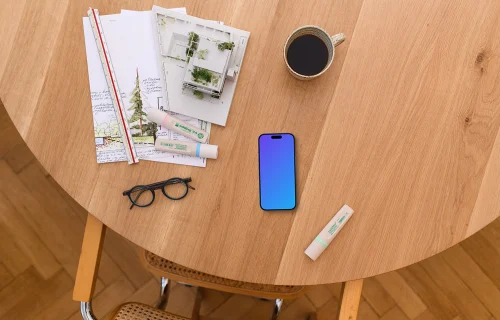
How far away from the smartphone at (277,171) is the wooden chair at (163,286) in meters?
0.24

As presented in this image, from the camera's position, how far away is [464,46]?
0.87 m

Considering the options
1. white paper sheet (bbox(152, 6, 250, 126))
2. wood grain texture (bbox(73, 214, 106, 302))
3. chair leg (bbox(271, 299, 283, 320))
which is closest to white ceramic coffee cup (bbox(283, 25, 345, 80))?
white paper sheet (bbox(152, 6, 250, 126))

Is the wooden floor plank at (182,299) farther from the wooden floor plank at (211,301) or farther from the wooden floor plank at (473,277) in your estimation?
the wooden floor plank at (473,277)

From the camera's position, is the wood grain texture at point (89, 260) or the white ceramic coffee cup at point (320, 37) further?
the wood grain texture at point (89, 260)

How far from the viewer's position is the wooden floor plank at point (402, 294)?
150 centimetres

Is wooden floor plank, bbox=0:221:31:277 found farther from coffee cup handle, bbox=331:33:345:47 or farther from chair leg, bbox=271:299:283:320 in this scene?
coffee cup handle, bbox=331:33:345:47

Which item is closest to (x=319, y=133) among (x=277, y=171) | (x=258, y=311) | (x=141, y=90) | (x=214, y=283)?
(x=277, y=171)

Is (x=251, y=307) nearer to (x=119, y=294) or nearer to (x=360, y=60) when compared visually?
(x=119, y=294)

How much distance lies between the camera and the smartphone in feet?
2.81

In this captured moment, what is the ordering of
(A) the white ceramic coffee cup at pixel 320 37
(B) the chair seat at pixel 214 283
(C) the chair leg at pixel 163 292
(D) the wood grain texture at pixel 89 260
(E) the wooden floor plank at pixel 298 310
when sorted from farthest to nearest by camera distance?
(E) the wooden floor plank at pixel 298 310 < (C) the chair leg at pixel 163 292 < (B) the chair seat at pixel 214 283 < (D) the wood grain texture at pixel 89 260 < (A) the white ceramic coffee cup at pixel 320 37

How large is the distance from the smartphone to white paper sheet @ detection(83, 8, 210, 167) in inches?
5.3

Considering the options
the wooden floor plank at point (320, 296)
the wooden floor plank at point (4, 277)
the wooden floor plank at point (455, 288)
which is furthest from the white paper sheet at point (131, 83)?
the wooden floor plank at point (455, 288)

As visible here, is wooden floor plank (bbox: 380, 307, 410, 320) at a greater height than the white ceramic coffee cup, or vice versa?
the white ceramic coffee cup

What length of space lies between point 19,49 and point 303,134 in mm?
615
